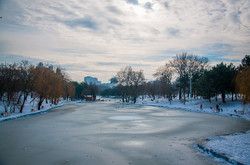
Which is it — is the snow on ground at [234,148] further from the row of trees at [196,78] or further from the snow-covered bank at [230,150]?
the row of trees at [196,78]

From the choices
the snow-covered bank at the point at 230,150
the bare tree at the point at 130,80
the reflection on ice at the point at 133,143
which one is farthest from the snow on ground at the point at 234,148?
the bare tree at the point at 130,80

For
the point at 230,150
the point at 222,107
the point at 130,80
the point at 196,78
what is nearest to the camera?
the point at 230,150

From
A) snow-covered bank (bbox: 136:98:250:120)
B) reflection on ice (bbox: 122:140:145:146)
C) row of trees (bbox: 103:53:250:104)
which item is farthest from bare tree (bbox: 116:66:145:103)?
reflection on ice (bbox: 122:140:145:146)

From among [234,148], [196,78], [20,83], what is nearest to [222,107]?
[196,78]

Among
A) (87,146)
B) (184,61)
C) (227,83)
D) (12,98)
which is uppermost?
(184,61)

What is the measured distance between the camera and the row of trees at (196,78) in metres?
31.1

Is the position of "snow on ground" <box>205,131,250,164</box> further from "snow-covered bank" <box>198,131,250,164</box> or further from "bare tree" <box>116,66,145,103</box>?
"bare tree" <box>116,66,145,103</box>

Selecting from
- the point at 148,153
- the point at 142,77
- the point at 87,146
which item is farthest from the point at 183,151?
the point at 142,77

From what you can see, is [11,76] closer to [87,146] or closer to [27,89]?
[27,89]

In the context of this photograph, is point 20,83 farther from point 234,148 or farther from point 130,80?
point 130,80

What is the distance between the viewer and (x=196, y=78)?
192 feet

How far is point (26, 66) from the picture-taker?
3303 centimetres

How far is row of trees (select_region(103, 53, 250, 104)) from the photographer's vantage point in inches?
1223

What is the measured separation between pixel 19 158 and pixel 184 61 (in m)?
53.9
